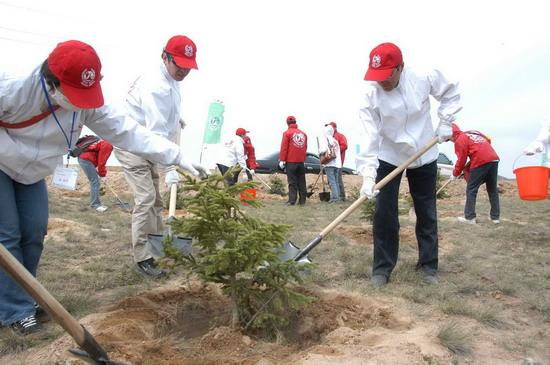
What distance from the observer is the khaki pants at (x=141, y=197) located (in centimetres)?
419

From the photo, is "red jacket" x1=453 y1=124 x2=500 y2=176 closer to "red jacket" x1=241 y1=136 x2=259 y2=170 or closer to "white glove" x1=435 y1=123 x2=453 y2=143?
"white glove" x1=435 y1=123 x2=453 y2=143

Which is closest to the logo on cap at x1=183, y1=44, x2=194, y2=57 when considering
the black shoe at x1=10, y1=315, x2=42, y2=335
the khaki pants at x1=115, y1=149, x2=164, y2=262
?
the khaki pants at x1=115, y1=149, x2=164, y2=262

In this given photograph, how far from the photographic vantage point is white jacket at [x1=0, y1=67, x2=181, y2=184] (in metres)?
2.58

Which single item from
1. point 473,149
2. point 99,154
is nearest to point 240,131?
point 99,154

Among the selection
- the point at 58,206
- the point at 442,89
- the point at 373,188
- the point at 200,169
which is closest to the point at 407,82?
the point at 442,89

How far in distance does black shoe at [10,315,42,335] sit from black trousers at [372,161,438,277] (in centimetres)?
263

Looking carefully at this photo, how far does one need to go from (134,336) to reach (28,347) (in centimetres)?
58

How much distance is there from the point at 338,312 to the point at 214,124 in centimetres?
1073

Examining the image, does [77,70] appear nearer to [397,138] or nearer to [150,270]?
[150,270]

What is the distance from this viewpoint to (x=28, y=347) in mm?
2730

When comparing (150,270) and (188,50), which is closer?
(188,50)

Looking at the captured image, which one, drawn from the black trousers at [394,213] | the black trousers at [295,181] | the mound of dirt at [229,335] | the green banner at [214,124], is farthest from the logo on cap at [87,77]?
the green banner at [214,124]

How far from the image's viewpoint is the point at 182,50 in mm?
4031

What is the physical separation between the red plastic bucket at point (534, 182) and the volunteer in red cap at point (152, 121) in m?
4.01
